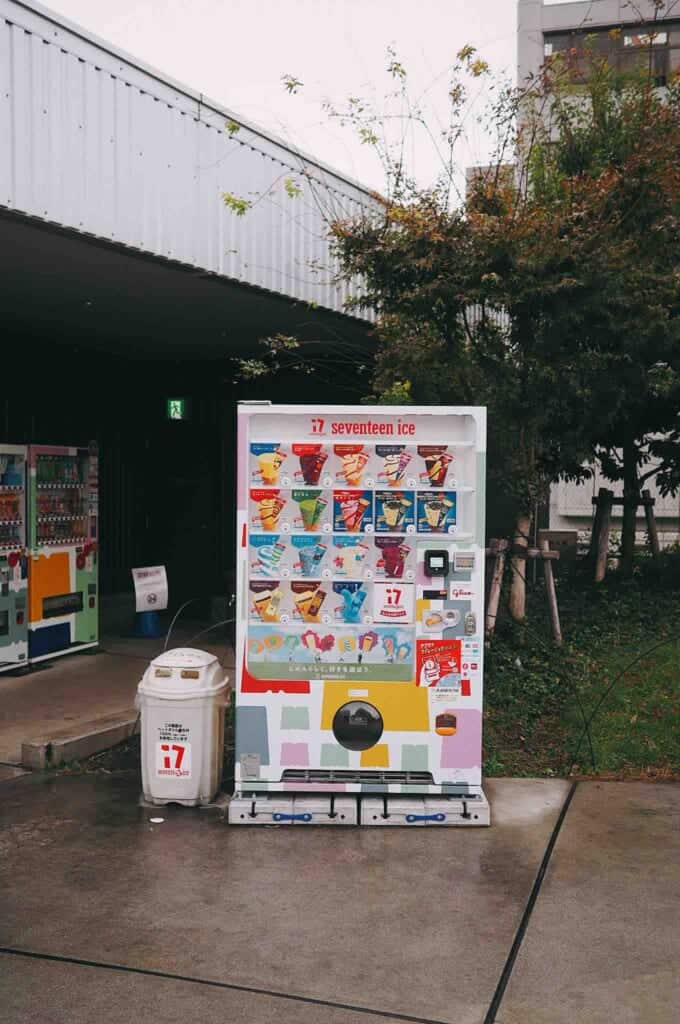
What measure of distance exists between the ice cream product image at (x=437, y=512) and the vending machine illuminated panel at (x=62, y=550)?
15.8 feet

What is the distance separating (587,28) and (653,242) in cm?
2321

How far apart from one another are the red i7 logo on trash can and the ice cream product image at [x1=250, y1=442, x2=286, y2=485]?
1.64 meters

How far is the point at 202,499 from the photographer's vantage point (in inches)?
549

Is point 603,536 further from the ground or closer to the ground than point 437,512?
closer to the ground

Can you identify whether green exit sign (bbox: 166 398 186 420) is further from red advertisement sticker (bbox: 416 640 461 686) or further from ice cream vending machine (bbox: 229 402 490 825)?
red advertisement sticker (bbox: 416 640 461 686)

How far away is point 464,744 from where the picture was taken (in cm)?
595

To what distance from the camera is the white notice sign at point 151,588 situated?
9.68 metres

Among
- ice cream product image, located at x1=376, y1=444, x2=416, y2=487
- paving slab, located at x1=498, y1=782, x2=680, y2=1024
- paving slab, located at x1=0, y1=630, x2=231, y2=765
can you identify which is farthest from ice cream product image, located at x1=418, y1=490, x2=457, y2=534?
paving slab, located at x1=0, y1=630, x2=231, y2=765

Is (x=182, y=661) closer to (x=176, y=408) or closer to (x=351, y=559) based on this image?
(x=351, y=559)

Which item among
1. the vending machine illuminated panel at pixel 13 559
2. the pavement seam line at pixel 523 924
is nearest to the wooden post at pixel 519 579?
the pavement seam line at pixel 523 924

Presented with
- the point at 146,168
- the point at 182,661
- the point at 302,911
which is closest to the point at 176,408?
the point at 146,168

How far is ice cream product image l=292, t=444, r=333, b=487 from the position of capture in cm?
602

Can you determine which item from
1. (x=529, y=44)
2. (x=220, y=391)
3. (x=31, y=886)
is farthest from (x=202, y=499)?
(x=529, y=44)

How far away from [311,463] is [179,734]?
70.6 inches
